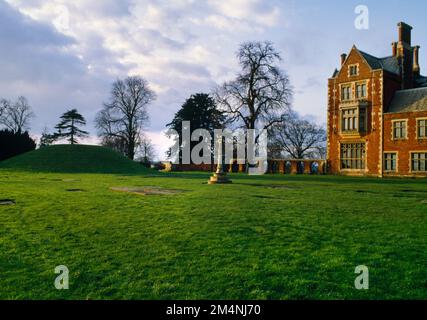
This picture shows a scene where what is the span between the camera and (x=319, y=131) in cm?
8275

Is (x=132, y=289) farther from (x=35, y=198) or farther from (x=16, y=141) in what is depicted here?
(x=16, y=141)

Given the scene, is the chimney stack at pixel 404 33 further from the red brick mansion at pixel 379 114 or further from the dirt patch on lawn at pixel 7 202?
the dirt patch on lawn at pixel 7 202

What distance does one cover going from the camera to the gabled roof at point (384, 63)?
150 ft

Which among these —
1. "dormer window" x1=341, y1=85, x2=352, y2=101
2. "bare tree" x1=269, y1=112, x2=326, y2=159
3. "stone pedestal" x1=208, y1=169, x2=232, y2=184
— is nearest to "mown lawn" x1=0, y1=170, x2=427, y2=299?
"stone pedestal" x1=208, y1=169, x2=232, y2=184

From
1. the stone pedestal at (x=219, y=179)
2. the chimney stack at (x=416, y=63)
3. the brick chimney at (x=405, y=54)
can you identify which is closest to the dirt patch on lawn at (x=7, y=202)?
the stone pedestal at (x=219, y=179)

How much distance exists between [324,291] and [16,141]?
62326mm

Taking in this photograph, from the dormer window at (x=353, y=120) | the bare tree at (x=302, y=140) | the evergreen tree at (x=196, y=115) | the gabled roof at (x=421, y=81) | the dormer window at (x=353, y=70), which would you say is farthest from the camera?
the bare tree at (x=302, y=140)

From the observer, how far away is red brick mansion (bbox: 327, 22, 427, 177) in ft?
135

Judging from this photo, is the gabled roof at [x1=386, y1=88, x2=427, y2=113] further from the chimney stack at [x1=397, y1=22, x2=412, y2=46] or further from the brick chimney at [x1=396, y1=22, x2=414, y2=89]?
the chimney stack at [x1=397, y1=22, x2=412, y2=46]

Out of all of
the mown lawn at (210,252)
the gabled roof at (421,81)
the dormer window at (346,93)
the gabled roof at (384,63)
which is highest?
the gabled roof at (384,63)

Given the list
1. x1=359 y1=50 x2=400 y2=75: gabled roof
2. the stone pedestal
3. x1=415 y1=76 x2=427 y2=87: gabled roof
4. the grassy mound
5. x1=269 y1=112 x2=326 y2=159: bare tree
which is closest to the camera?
the stone pedestal

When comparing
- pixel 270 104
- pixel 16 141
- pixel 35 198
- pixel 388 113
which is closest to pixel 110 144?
pixel 16 141

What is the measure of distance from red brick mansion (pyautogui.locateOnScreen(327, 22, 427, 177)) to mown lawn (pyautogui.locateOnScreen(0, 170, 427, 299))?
3325 cm

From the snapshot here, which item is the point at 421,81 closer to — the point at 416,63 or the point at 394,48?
the point at 416,63
